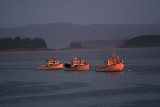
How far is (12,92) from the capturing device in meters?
31.1

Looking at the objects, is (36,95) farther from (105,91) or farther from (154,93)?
(154,93)

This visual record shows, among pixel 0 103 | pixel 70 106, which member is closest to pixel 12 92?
pixel 0 103

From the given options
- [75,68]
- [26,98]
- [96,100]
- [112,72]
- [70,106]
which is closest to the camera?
[70,106]

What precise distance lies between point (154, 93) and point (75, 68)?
90.8ft

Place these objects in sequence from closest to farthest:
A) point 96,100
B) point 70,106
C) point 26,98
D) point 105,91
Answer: point 70,106 < point 96,100 < point 26,98 < point 105,91

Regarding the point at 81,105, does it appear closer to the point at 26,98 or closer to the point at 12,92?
the point at 26,98

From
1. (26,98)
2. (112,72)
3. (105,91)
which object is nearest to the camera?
(26,98)

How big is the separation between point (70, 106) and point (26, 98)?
5.57 meters

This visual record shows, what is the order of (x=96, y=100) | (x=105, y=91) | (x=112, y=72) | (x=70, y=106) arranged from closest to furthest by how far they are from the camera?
(x=70, y=106), (x=96, y=100), (x=105, y=91), (x=112, y=72)

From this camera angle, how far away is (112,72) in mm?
50094

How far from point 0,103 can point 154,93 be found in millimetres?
14707

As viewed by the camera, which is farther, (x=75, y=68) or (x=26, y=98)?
(x=75, y=68)

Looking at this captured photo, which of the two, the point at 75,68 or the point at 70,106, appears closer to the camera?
the point at 70,106

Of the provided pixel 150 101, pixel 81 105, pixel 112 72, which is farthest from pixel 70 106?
pixel 112 72
